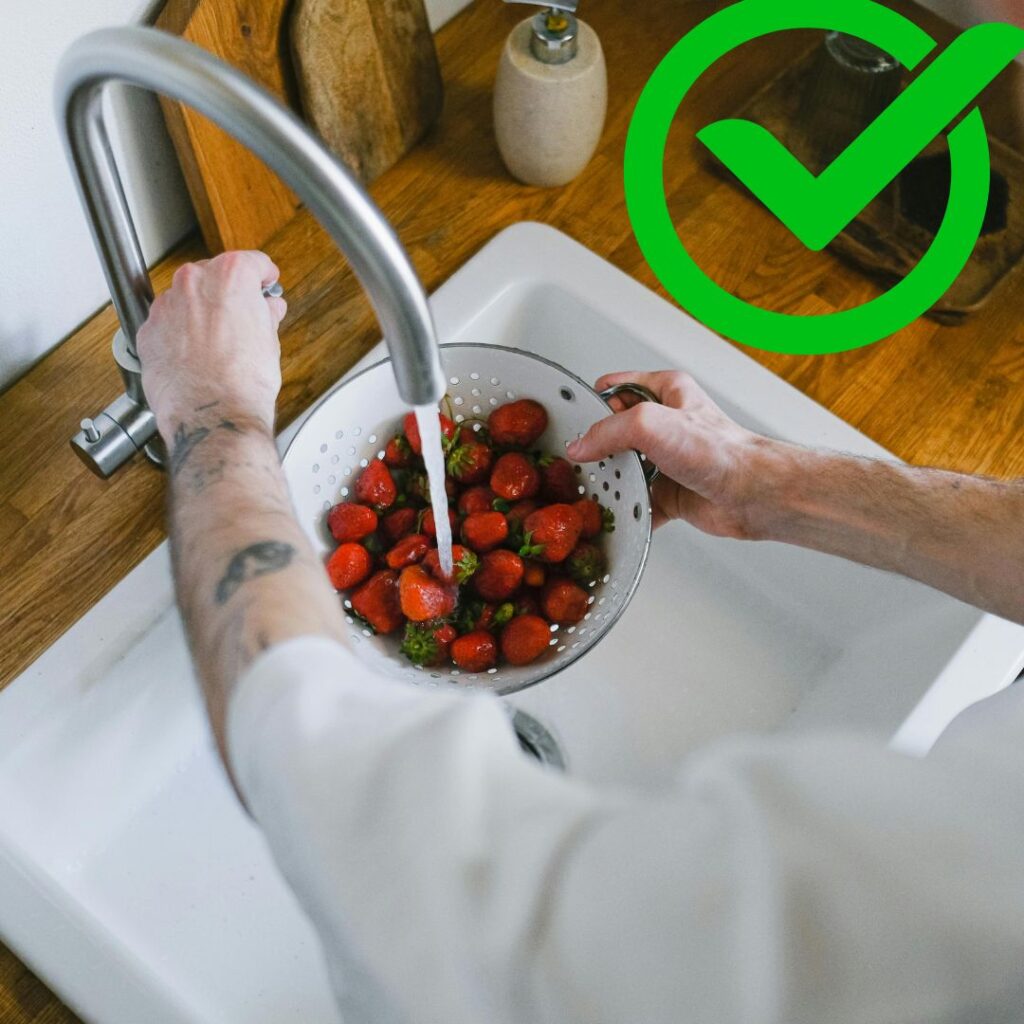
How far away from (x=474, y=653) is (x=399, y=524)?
0.11 m

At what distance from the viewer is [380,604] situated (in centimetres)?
77

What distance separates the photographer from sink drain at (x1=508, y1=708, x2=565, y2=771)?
0.86 meters

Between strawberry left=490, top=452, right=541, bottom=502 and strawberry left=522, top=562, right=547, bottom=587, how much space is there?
0.18ft

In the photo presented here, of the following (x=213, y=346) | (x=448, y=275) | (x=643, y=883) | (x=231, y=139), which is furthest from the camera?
(x=448, y=275)

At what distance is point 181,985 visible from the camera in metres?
0.74

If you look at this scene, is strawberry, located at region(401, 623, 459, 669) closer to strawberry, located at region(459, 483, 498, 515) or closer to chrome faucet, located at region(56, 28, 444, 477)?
strawberry, located at region(459, 483, 498, 515)

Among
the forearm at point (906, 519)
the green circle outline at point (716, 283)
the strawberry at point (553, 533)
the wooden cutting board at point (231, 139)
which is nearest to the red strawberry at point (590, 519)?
the strawberry at point (553, 533)

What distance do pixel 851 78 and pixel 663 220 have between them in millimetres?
192

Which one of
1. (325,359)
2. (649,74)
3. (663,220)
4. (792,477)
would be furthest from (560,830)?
(649,74)

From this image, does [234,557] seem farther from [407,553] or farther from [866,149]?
[866,149]

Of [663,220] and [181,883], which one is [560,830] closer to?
[181,883]

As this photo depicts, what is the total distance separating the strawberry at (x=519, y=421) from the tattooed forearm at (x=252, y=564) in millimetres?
342

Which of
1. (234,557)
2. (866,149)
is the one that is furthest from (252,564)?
(866,149)

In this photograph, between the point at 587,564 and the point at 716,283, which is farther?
the point at 716,283
